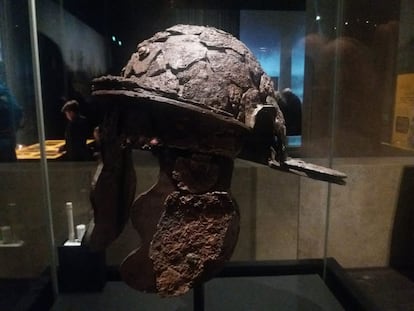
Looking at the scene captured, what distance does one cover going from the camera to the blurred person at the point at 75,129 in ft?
5.85

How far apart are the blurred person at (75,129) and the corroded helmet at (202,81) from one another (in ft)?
2.06

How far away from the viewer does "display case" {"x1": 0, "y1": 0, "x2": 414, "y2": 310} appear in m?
1.74

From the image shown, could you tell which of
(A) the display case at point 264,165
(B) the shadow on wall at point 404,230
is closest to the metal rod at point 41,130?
(A) the display case at point 264,165

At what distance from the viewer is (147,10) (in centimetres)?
168

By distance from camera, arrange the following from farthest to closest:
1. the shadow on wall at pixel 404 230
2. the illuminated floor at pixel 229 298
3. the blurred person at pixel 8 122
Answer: the shadow on wall at pixel 404 230
the blurred person at pixel 8 122
the illuminated floor at pixel 229 298

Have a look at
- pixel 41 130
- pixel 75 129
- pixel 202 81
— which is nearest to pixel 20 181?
→ pixel 41 130

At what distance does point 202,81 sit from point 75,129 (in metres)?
0.87

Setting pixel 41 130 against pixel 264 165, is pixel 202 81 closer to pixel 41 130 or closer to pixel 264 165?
pixel 264 165

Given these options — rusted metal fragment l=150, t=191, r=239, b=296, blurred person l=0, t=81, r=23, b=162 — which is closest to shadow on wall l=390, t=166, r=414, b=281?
rusted metal fragment l=150, t=191, r=239, b=296

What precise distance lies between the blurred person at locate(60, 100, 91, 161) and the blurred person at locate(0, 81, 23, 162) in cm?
21

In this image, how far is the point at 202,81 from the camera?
1123mm

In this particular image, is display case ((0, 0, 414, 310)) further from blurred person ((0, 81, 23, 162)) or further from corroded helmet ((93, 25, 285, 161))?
corroded helmet ((93, 25, 285, 161))

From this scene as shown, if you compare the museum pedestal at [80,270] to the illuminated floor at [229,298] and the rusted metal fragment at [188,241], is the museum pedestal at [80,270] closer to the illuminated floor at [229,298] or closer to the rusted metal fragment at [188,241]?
the illuminated floor at [229,298]

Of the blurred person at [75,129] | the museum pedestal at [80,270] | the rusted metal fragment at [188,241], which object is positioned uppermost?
the blurred person at [75,129]
